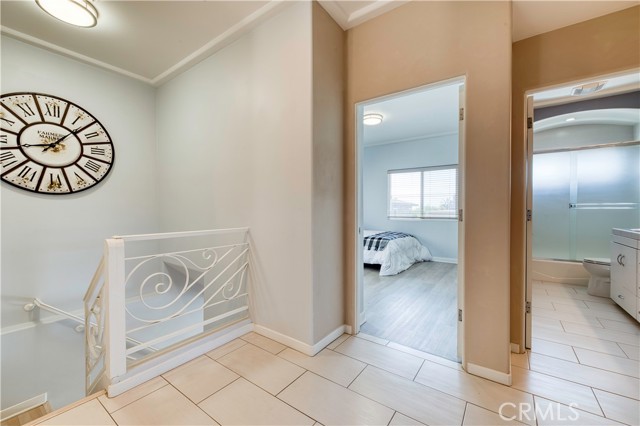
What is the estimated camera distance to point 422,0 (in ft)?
6.23

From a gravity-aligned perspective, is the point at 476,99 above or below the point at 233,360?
above

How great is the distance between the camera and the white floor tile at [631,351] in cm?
190

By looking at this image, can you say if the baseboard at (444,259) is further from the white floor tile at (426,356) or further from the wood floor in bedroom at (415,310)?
the white floor tile at (426,356)

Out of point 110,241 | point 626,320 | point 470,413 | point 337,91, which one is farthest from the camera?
point 626,320

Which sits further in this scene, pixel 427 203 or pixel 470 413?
pixel 427 203

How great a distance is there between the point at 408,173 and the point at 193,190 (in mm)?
4531

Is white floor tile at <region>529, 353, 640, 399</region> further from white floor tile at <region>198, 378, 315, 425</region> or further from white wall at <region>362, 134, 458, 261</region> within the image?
white wall at <region>362, 134, 458, 261</region>

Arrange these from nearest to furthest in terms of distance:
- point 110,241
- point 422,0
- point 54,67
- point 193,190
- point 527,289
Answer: point 110,241 → point 422,0 → point 527,289 → point 54,67 → point 193,190

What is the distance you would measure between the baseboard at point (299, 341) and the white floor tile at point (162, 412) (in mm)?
789

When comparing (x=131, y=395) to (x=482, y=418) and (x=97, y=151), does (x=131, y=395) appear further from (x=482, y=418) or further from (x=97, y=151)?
(x=97, y=151)

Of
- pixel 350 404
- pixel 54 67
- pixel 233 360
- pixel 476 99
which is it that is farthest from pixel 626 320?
pixel 54 67

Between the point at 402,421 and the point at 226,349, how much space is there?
1.44m

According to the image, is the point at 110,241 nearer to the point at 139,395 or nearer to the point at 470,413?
the point at 139,395

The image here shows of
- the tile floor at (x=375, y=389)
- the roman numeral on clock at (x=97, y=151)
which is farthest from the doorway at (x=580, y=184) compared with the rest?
the roman numeral on clock at (x=97, y=151)
